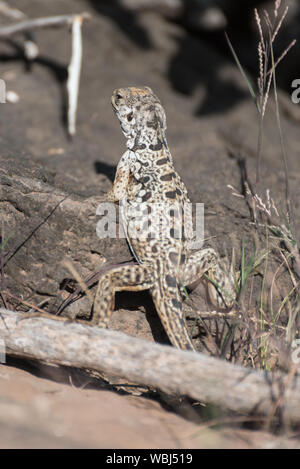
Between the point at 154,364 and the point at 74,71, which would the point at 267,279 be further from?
the point at 74,71

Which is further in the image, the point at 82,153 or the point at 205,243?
the point at 82,153

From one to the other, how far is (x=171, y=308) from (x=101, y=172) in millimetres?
2346

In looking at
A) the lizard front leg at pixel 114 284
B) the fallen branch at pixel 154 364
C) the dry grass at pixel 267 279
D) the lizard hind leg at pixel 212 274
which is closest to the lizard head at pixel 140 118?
the dry grass at pixel 267 279

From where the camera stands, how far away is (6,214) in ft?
13.4

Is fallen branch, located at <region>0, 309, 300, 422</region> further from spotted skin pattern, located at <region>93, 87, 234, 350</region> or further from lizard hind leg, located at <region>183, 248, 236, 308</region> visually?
lizard hind leg, located at <region>183, 248, 236, 308</region>

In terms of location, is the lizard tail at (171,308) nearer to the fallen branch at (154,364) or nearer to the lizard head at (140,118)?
the fallen branch at (154,364)

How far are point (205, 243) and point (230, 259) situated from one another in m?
0.26

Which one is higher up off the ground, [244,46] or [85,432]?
[244,46]

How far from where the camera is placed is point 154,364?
3090 millimetres

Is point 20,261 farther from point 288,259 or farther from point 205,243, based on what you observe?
→ point 288,259

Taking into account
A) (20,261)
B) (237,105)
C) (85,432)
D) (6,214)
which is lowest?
(85,432)

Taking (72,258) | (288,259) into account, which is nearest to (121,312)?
(72,258)

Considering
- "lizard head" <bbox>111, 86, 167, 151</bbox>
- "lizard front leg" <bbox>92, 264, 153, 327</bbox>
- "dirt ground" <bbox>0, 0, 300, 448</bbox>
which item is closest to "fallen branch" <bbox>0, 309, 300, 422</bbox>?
"dirt ground" <bbox>0, 0, 300, 448</bbox>

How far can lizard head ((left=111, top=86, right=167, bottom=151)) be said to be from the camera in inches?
180
